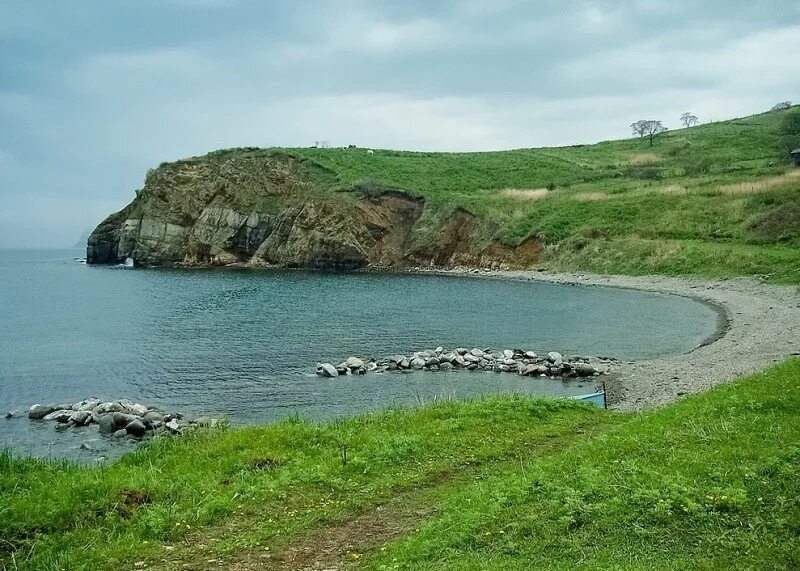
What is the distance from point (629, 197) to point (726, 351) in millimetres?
56972

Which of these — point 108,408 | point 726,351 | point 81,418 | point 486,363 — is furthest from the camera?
point 486,363

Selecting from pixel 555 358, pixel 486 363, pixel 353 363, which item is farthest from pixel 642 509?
pixel 353 363

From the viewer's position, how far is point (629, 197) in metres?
83.8

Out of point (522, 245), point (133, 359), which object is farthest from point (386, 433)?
point (522, 245)

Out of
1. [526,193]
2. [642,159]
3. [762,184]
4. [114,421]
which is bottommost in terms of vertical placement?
[114,421]

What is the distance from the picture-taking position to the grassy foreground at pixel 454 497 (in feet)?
26.8

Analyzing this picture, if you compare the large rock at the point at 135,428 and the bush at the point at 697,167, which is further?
the bush at the point at 697,167

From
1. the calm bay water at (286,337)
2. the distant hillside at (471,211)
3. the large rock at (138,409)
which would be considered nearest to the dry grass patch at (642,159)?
the distant hillside at (471,211)

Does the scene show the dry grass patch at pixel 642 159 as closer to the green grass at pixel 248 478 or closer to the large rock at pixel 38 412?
the green grass at pixel 248 478

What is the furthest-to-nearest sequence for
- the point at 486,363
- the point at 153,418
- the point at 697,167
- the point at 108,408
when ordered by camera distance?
1. the point at 697,167
2. the point at 486,363
3. the point at 108,408
4. the point at 153,418

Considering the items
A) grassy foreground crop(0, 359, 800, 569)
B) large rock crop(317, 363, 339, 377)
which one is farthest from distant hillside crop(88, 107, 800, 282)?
grassy foreground crop(0, 359, 800, 569)

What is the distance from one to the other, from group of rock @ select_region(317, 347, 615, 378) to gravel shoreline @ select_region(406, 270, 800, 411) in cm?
182

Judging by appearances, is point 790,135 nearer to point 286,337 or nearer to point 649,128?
point 649,128

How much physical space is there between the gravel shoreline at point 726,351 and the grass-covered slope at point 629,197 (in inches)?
255
